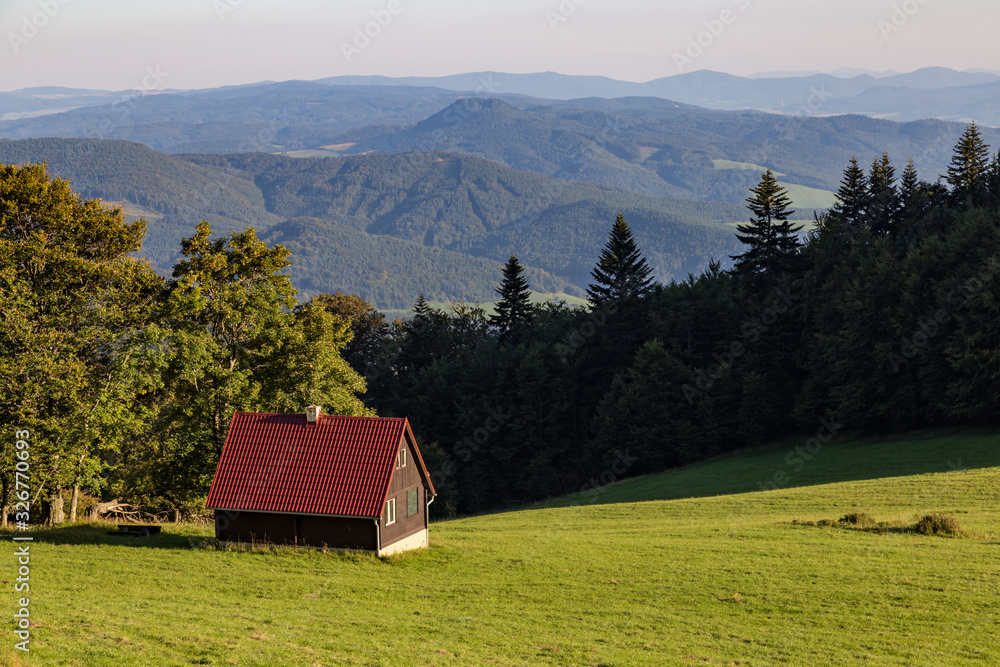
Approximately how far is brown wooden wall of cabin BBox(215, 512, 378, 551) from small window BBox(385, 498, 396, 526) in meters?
0.68

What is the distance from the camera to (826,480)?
50375 millimetres

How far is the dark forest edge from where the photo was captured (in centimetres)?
3631

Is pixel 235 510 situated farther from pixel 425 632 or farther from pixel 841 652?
pixel 841 652

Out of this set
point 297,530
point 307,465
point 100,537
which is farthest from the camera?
point 100,537

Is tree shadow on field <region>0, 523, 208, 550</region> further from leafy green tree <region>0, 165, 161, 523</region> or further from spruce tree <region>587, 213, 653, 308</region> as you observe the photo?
spruce tree <region>587, 213, 653, 308</region>

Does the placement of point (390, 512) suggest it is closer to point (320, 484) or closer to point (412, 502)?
point (412, 502)

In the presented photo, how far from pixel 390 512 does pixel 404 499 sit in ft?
3.86

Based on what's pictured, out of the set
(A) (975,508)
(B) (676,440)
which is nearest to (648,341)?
(B) (676,440)

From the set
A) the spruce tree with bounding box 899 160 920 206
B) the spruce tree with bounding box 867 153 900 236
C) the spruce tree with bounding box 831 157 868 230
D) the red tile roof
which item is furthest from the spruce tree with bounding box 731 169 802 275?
the red tile roof

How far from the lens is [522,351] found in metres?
87.4

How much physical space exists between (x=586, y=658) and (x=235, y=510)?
17566 millimetres

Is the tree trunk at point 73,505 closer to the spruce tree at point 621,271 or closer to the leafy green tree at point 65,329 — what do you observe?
the leafy green tree at point 65,329

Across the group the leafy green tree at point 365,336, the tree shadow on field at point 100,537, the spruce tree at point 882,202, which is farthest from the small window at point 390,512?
the leafy green tree at point 365,336

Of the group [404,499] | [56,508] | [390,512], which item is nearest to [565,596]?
[390,512]
